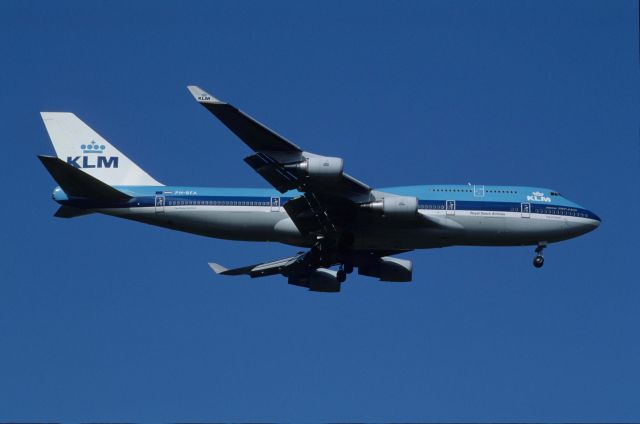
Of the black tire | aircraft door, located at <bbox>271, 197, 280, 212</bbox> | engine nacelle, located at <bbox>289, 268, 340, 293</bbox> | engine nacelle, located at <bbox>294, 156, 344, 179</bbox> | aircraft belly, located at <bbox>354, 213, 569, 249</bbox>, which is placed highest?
engine nacelle, located at <bbox>294, 156, 344, 179</bbox>

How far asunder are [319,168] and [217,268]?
14443 millimetres

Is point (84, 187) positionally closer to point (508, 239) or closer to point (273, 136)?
point (273, 136)

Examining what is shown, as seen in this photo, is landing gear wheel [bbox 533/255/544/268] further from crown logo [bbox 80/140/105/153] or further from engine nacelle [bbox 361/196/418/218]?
crown logo [bbox 80/140/105/153]

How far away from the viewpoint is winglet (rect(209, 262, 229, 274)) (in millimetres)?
59875

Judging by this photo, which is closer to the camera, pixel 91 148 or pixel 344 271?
pixel 344 271

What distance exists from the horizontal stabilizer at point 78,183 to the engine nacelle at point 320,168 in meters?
10.7

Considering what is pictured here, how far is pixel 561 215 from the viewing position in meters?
55.2

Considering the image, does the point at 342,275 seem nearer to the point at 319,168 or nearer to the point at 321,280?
the point at 321,280

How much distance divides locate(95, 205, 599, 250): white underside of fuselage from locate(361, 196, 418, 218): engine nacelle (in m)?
1.66

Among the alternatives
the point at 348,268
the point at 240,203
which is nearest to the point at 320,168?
the point at 240,203

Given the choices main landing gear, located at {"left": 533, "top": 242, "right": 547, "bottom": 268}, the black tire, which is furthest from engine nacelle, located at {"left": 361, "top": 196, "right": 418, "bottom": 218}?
main landing gear, located at {"left": 533, "top": 242, "right": 547, "bottom": 268}

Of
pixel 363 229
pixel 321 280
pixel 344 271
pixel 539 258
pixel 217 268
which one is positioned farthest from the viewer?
pixel 217 268

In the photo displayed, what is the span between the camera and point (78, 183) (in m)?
52.3

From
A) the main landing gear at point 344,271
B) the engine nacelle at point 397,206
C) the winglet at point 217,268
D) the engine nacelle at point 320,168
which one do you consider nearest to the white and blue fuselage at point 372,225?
the engine nacelle at point 397,206
